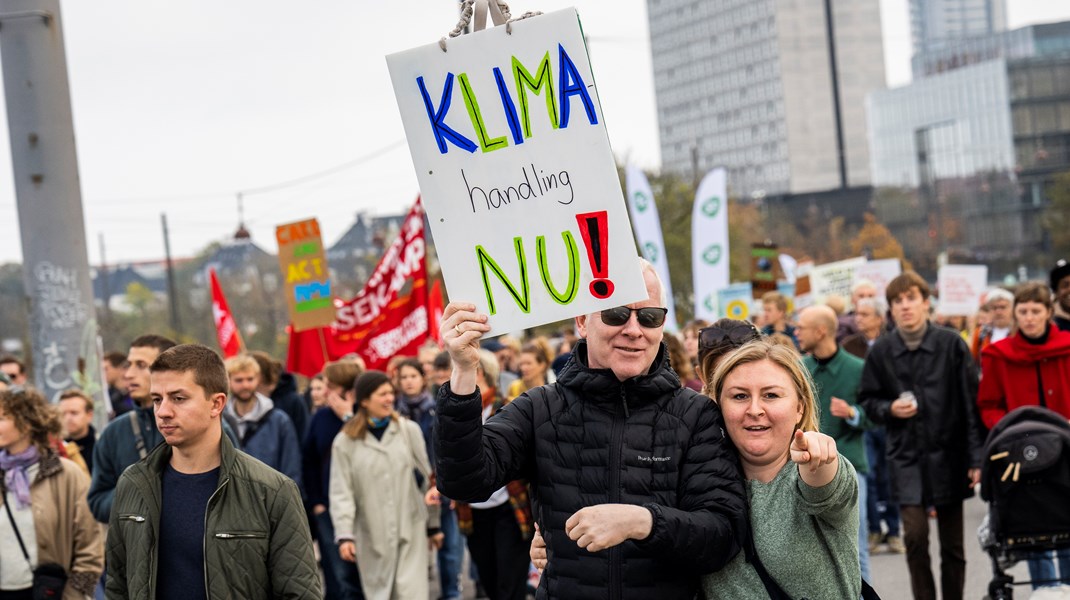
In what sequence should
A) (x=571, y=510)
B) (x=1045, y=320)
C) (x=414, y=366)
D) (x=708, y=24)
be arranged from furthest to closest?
(x=708, y=24) → (x=414, y=366) → (x=1045, y=320) → (x=571, y=510)

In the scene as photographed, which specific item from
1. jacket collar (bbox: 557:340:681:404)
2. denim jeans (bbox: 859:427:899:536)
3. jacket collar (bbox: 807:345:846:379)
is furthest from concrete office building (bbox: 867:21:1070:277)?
jacket collar (bbox: 557:340:681:404)

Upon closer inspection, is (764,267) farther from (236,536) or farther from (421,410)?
(236,536)

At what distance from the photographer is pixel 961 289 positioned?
18297 mm

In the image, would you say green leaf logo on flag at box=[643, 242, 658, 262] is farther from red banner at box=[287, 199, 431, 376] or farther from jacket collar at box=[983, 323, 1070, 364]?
jacket collar at box=[983, 323, 1070, 364]

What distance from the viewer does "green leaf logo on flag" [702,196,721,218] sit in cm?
1759

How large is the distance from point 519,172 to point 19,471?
3778 millimetres

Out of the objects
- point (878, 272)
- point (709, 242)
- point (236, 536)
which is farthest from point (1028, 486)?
point (878, 272)

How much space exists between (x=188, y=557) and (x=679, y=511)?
1.88 metres

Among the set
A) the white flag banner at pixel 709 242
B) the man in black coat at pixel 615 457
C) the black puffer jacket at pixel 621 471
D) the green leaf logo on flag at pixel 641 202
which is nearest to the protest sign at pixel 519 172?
the man in black coat at pixel 615 457

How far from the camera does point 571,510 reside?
3820mm

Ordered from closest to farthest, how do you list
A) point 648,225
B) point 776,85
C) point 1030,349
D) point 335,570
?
point 1030,349 < point 335,570 < point 648,225 < point 776,85

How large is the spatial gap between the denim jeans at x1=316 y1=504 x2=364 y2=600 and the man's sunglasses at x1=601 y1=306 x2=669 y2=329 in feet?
18.0

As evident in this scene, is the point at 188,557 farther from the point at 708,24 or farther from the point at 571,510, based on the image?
the point at 708,24

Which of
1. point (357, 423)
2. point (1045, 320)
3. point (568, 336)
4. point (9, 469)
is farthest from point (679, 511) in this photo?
point (568, 336)
